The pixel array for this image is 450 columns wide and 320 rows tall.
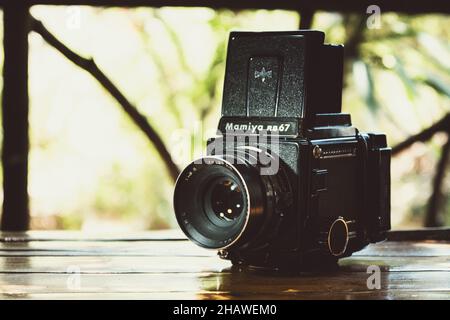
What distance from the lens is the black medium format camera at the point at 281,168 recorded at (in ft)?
5.31

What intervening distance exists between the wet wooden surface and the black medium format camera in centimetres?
6

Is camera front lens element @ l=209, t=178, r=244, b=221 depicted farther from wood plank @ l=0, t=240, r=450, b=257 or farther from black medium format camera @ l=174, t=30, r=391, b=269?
wood plank @ l=0, t=240, r=450, b=257

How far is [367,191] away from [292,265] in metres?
0.21

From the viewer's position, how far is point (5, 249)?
1.91 meters

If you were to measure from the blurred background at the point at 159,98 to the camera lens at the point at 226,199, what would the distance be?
1.03 m

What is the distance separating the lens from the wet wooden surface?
1.52 metres

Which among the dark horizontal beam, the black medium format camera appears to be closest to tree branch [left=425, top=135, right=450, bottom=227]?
the dark horizontal beam

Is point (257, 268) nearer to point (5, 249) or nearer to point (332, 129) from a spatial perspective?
point (332, 129)

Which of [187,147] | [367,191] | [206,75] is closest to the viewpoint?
[367,191]

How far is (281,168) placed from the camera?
1632mm
